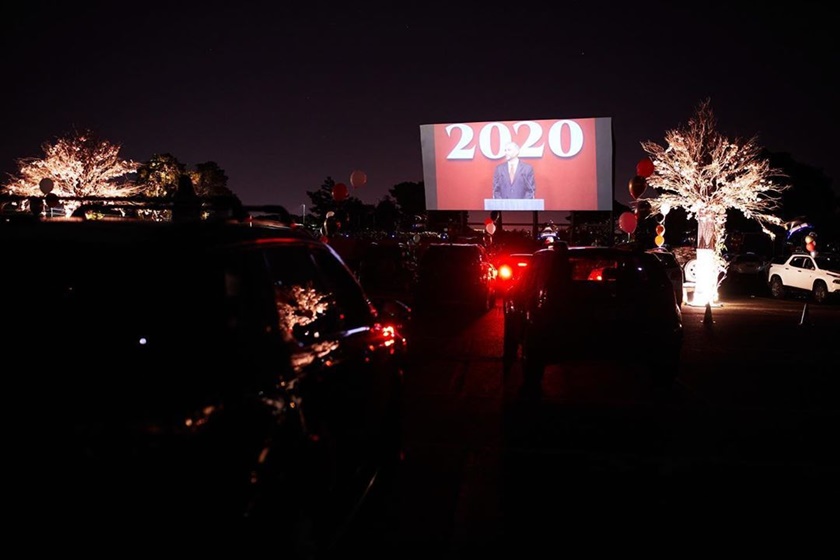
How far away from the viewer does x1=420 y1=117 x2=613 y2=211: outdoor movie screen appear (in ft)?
117

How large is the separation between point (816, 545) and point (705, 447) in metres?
2.07

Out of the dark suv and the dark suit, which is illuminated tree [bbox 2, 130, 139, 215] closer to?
the dark suit

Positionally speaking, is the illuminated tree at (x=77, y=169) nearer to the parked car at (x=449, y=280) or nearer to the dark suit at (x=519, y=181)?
the dark suit at (x=519, y=181)

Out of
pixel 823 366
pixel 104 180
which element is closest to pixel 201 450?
pixel 823 366

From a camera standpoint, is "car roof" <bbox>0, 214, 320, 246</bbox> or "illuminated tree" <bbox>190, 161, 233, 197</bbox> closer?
"car roof" <bbox>0, 214, 320, 246</bbox>

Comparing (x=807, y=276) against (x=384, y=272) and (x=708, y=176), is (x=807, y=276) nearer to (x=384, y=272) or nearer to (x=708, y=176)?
(x=708, y=176)

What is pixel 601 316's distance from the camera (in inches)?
328

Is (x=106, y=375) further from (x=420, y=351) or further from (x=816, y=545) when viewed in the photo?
(x=420, y=351)

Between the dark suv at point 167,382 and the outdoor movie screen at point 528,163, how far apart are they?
3327 cm

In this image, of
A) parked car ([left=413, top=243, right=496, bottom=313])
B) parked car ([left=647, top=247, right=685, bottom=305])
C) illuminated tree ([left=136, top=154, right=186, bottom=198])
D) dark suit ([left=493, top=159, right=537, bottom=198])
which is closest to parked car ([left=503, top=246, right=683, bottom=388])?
parked car ([left=413, top=243, right=496, bottom=313])

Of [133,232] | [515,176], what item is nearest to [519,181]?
[515,176]

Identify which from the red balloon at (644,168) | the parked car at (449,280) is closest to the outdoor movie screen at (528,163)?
the red balloon at (644,168)

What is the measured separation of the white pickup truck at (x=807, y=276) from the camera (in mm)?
22922

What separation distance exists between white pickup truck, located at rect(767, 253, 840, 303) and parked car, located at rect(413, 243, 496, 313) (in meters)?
11.6
